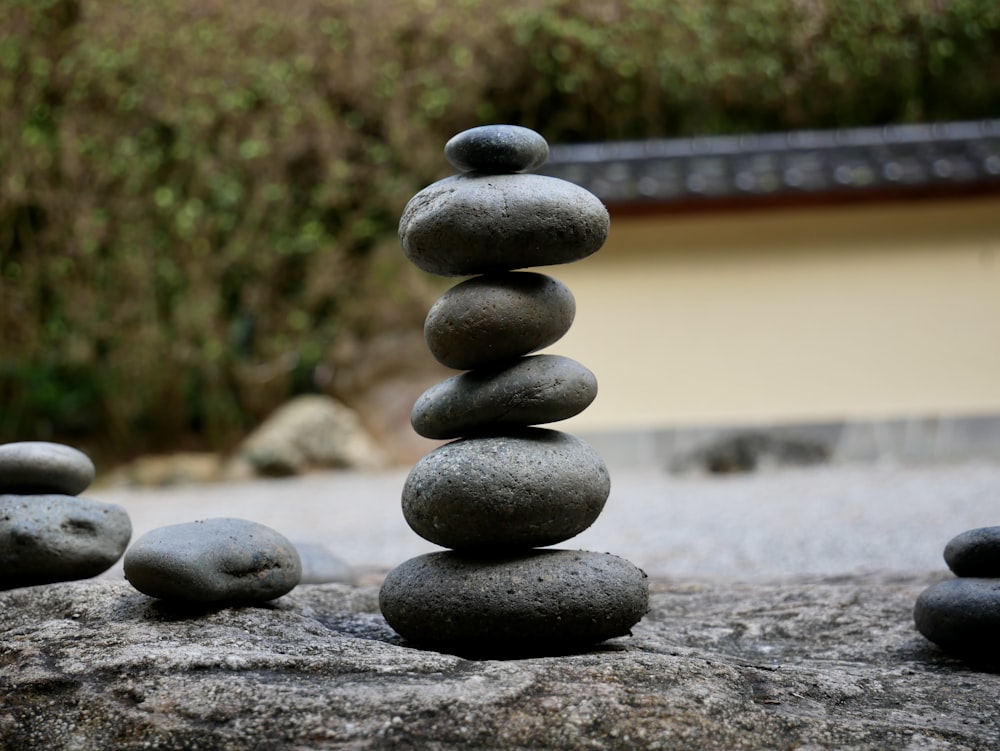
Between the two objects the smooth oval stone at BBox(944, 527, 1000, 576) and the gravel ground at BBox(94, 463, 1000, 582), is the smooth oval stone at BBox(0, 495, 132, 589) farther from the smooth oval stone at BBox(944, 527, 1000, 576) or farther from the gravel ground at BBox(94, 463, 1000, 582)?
the smooth oval stone at BBox(944, 527, 1000, 576)

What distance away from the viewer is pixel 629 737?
218 centimetres

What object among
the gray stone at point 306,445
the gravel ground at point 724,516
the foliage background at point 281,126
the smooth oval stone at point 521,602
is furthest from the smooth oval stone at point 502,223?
the foliage background at point 281,126

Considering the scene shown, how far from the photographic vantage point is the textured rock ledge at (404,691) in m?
2.20

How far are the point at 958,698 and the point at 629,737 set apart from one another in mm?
993

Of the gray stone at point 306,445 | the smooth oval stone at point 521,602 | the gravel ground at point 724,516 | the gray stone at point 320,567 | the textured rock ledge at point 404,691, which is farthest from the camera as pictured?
the gray stone at point 306,445

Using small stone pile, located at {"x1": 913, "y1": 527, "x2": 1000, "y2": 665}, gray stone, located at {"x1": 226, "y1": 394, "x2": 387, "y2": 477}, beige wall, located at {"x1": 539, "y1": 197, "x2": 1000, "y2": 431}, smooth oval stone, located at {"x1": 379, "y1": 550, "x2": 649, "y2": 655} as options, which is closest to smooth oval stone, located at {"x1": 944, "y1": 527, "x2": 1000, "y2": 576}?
small stone pile, located at {"x1": 913, "y1": 527, "x2": 1000, "y2": 665}

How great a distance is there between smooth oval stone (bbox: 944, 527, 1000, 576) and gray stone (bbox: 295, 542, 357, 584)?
7.78ft

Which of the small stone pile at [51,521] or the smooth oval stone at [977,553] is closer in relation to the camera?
the smooth oval stone at [977,553]

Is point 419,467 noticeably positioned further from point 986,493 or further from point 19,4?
point 19,4

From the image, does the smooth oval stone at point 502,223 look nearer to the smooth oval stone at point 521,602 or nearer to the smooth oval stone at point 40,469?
the smooth oval stone at point 521,602

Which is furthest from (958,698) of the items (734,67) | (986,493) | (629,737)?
(734,67)

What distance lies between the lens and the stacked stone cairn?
2.74 m

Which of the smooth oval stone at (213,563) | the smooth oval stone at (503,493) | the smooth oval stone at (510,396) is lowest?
the smooth oval stone at (213,563)

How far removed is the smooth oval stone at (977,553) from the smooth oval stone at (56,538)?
271cm
